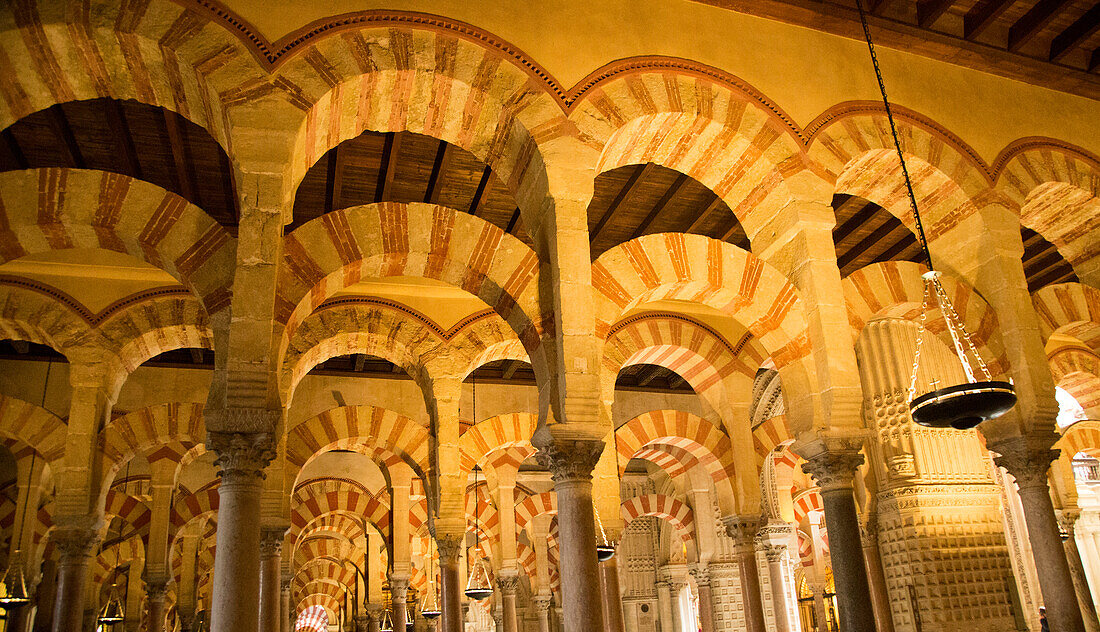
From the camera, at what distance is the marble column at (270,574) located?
22.0 ft

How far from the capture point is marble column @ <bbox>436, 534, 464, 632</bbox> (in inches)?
296

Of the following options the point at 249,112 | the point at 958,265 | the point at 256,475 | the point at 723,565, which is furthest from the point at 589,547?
the point at 723,565

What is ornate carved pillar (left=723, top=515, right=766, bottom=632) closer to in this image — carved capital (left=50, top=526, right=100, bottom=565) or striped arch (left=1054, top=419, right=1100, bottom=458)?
striped arch (left=1054, top=419, right=1100, bottom=458)

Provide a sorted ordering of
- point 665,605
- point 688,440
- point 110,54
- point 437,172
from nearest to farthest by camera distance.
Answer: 1. point 110,54
2. point 437,172
3. point 688,440
4. point 665,605

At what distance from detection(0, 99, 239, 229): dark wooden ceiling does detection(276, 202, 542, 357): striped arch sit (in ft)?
2.02

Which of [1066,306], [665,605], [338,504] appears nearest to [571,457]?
[1066,306]

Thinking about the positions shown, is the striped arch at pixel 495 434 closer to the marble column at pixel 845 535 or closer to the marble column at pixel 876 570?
the marble column at pixel 876 570

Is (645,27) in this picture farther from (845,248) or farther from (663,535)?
(663,535)

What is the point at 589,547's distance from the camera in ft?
14.6

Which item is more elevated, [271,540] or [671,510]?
[671,510]

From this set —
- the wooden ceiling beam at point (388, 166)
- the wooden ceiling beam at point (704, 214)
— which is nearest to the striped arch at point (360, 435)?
the wooden ceiling beam at point (388, 166)

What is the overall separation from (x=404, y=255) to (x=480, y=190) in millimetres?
1225

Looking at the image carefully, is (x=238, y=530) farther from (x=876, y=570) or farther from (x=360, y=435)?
(x=876, y=570)

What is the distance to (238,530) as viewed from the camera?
422 cm
